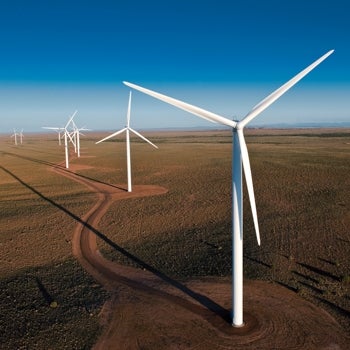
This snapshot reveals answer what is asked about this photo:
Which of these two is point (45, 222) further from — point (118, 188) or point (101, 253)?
point (118, 188)

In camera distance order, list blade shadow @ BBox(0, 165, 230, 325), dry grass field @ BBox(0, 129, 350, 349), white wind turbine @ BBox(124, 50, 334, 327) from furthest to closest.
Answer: dry grass field @ BBox(0, 129, 350, 349), blade shadow @ BBox(0, 165, 230, 325), white wind turbine @ BBox(124, 50, 334, 327)

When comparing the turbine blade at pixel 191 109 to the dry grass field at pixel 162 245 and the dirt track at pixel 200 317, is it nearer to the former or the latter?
the dirt track at pixel 200 317

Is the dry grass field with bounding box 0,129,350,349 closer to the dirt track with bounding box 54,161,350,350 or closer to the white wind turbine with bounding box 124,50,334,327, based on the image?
the dirt track with bounding box 54,161,350,350

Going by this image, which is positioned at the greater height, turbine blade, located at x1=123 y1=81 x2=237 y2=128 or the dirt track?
turbine blade, located at x1=123 y1=81 x2=237 y2=128

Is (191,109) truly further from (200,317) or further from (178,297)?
(178,297)

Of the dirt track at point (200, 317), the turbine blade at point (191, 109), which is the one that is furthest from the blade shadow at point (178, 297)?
the turbine blade at point (191, 109)

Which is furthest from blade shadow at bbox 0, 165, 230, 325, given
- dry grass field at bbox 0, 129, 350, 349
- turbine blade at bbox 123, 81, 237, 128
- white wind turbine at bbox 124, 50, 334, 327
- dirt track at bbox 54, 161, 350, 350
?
turbine blade at bbox 123, 81, 237, 128

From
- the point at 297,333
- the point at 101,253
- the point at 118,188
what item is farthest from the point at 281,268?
the point at 118,188

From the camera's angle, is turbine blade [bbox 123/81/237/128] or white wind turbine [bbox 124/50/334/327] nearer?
white wind turbine [bbox 124/50/334/327]

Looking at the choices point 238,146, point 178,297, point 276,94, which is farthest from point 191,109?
point 178,297
